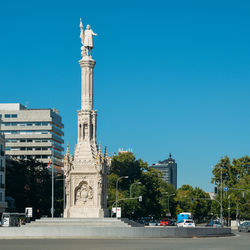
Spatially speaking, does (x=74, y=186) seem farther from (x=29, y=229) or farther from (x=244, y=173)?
(x=244, y=173)

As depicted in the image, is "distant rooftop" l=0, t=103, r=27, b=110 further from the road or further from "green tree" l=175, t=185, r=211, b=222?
the road

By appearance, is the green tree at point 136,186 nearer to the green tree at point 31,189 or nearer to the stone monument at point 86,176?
the green tree at point 31,189

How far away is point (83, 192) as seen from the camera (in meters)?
59.3

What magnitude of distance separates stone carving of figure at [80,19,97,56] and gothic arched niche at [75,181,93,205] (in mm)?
13386

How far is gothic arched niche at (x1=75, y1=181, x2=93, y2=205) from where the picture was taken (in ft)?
195

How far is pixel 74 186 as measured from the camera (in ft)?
194

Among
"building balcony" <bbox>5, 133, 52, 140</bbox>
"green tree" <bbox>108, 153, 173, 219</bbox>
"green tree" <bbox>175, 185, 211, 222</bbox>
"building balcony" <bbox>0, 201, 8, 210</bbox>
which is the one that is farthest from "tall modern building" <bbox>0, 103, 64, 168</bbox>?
"building balcony" <bbox>0, 201, 8, 210</bbox>

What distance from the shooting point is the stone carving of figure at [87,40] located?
211ft

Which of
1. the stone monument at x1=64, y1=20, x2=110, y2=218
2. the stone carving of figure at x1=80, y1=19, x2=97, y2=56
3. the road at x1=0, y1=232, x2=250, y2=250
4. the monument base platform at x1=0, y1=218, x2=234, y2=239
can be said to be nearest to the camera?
the road at x1=0, y1=232, x2=250, y2=250

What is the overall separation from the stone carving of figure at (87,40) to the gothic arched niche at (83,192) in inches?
527

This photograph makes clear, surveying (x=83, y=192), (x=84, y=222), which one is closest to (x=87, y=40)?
(x=83, y=192)

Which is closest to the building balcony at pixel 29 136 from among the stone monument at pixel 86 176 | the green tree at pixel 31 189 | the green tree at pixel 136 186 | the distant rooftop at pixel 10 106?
the distant rooftop at pixel 10 106

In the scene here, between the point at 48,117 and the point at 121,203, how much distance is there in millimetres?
51229

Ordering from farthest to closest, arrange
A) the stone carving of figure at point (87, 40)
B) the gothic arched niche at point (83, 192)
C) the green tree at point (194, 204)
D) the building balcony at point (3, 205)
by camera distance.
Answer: the green tree at point (194, 204) → the building balcony at point (3, 205) → the stone carving of figure at point (87, 40) → the gothic arched niche at point (83, 192)
